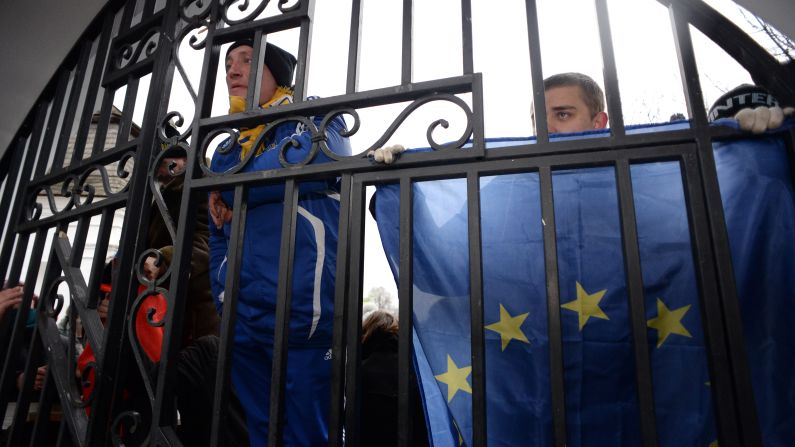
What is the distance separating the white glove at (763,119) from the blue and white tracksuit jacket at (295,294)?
1183 millimetres

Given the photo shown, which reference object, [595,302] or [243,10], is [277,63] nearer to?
[243,10]

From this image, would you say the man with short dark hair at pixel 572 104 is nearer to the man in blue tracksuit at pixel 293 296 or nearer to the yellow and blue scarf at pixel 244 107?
the man in blue tracksuit at pixel 293 296

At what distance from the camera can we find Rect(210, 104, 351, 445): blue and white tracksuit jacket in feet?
5.47

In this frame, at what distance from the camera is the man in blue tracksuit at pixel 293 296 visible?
1.67m

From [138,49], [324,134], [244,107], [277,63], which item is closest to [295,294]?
[324,134]

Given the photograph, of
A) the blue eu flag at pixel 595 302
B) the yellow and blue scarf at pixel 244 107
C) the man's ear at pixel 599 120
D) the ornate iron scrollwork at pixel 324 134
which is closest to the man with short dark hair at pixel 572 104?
the man's ear at pixel 599 120

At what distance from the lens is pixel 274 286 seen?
170 centimetres

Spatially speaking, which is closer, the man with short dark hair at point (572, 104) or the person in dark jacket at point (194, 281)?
the man with short dark hair at point (572, 104)

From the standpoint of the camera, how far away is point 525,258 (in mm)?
1465

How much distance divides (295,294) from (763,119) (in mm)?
1453

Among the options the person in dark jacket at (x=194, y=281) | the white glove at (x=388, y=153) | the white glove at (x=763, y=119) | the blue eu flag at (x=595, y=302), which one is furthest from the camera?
the person in dark jacket at (x=194, y=281)

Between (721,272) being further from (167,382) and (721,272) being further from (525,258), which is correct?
(167,382)

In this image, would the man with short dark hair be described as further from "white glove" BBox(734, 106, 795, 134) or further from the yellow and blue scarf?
the yellow and blue scarf

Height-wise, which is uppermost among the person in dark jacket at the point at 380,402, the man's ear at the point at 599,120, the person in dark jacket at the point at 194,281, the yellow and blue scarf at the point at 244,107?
the man's ear at the point at 599,120
